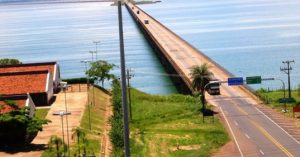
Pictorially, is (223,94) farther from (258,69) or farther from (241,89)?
→ (258,69)

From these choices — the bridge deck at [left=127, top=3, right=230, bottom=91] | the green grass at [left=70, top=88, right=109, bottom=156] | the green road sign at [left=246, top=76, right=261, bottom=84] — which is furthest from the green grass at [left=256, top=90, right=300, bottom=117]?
the green grass at [left=70, top=88, right=109, bottom=156]

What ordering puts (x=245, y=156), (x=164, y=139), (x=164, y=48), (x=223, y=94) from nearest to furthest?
(x=245, y=156) → (x=164, y=139) → (x=223, y=94) → (x=164, y=48)

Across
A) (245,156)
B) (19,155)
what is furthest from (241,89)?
(19,155)

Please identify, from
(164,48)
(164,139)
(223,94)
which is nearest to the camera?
(164,139)

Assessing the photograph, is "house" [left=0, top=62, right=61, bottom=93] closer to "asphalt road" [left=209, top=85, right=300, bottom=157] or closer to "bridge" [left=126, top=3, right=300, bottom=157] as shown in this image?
"bridge" [left=126, top=3, right=300, bottom=157]

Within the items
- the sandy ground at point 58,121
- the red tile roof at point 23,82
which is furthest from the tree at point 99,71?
the red tile roof at point 23,82

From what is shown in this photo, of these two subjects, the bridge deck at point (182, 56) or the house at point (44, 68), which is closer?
the house at point (44, 68)

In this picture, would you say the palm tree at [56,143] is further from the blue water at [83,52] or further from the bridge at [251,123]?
the blue water at [83,52]

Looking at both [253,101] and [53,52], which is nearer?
[253,101]

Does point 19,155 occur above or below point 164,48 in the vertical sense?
below
